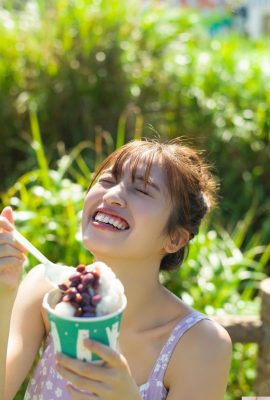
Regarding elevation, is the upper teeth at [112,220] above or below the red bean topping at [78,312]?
below

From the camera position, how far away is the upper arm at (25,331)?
6.36 feet

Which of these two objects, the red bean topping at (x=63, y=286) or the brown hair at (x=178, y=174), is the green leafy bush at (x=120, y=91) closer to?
the brown hair at (x=178, y=174)

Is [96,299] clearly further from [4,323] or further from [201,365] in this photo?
[201,365]

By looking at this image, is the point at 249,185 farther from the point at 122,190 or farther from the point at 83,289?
the point at 83,289

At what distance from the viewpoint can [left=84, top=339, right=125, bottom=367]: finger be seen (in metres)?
1.31

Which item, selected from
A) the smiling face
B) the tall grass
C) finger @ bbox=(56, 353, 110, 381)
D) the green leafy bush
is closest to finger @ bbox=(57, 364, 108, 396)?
finger @ bbox=(56, 353, 110, 381)

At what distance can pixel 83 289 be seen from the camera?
4.63 feet

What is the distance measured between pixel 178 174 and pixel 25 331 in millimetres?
613

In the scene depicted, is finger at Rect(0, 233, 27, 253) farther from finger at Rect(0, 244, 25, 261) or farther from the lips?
the lips

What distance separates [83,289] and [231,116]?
397 centimetres

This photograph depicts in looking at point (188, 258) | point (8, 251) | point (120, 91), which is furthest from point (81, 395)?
point (120, 91)

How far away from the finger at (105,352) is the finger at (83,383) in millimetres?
49

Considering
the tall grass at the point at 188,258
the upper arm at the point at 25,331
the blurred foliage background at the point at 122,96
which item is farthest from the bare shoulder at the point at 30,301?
the blurred foliage background at the point at 122,96

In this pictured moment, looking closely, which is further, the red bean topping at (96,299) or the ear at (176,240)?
the ear at (176,240)
